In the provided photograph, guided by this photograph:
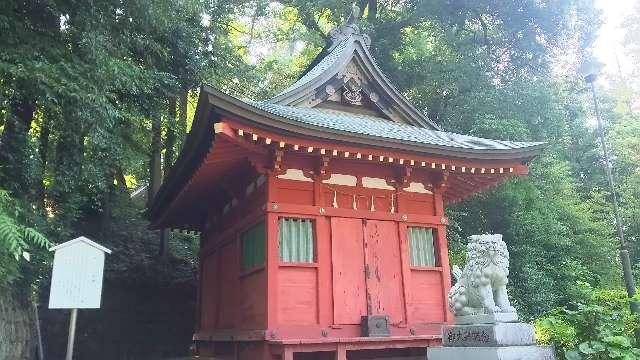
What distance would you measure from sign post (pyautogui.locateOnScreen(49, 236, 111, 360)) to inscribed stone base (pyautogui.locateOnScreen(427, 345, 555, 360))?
14.9 ft

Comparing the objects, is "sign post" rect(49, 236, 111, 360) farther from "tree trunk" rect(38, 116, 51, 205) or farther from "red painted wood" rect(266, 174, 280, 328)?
"tree trunk" rect(38, 116, 51, 205)

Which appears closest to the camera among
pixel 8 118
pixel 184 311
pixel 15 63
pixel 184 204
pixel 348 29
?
pixel 15 63

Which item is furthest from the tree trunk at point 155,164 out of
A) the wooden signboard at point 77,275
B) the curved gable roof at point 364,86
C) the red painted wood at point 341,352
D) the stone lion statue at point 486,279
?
the stone lion statue at point 486,279

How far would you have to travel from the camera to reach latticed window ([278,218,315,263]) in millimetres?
7809

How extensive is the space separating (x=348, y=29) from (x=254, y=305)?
6998 mm

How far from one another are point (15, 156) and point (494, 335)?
8.68m

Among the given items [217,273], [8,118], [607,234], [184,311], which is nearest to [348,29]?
[217,273]

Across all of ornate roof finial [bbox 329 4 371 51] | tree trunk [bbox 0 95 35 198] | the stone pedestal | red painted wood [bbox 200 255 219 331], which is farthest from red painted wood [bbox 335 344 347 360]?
ornate roof finial [bbox 329 4 371 51]

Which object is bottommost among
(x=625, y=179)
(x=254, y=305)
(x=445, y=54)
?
(x=254, y=305)

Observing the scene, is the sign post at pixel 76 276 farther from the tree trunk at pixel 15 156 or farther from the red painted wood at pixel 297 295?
the tree trunk at pixel 15 156

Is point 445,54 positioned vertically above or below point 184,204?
above

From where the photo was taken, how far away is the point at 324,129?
7.33 meters

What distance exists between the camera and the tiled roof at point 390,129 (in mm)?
8397

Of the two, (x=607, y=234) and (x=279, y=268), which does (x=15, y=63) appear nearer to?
(x=279, y=268)
